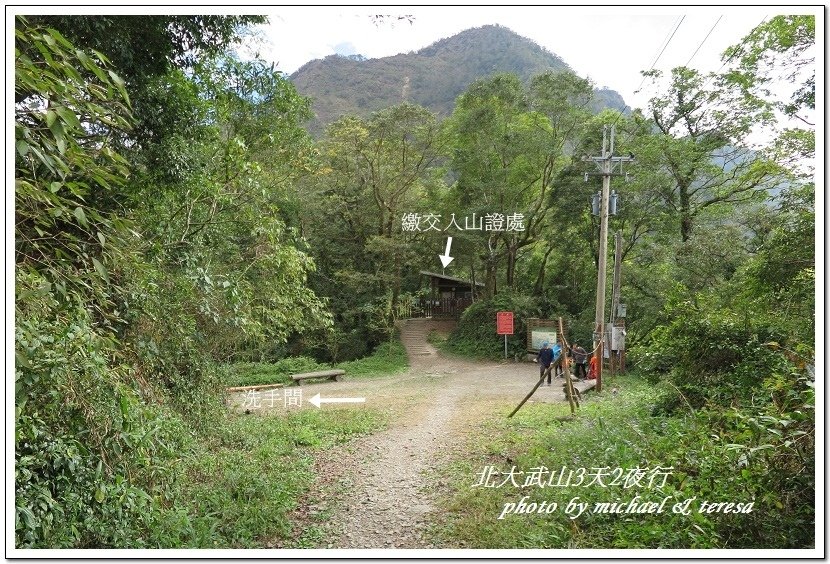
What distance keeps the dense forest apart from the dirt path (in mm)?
216

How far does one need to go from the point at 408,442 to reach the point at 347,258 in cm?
164

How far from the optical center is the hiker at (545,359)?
3223 millimetres

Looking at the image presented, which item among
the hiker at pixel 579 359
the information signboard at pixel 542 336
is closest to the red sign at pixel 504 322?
the information signboard at pixel 542 336

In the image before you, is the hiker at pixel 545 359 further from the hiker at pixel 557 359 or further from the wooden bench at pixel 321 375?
the wooden bench at pixel 321 375

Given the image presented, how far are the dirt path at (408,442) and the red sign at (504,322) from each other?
1.10ft

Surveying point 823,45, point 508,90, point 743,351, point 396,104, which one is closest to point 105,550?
point 396,104

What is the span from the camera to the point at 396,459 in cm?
298

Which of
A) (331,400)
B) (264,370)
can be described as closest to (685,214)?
(331,400)

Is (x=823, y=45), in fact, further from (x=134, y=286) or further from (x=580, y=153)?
(x=134, y=286)

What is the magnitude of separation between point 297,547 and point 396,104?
2.79m

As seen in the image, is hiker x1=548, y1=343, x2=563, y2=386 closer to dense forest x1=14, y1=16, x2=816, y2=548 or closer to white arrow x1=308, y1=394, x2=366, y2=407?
dense forest x1=14, y1=16, x2=816, y2=548

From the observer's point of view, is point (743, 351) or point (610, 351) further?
point (610, 351)

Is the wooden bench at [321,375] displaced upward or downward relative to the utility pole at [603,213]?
downward

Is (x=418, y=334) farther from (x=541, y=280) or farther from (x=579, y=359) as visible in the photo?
(x=579, y=359)
